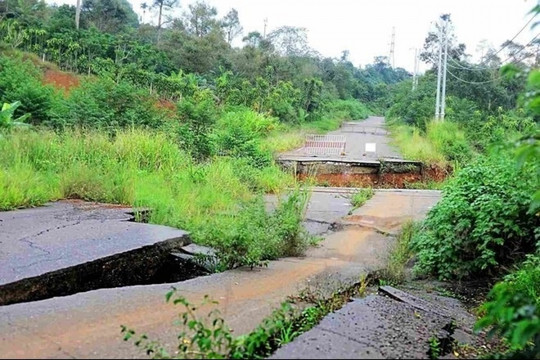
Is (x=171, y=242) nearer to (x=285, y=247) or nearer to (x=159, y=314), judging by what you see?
(x=285, y=247)

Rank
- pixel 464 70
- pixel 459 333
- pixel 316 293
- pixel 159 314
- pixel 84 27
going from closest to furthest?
pixel 159 314 → pixel 459 333 → pixel 316 293 → pixel 464 70 → pixel 84 27

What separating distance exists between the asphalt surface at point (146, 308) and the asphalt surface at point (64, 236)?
0.70 metres

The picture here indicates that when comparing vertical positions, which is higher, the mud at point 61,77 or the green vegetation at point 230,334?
the mud at point 61,77

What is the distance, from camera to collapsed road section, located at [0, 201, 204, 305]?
3.57 m

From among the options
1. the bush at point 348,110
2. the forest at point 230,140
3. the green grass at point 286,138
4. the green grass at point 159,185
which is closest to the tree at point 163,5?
the forest at point 230,140

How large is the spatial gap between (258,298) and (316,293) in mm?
415

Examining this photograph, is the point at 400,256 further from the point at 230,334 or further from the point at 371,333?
the point at 230,334

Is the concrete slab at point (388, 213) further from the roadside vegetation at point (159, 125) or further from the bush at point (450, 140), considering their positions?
the bush at point (450, 140)

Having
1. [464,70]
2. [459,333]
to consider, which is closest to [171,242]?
[459,333]

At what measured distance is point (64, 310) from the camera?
9.33 ft

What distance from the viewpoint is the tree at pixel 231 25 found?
3926cm

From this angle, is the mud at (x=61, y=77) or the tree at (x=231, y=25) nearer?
the mud at (x=61, y=77)

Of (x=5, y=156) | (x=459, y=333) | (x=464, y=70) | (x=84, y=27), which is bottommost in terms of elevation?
(x=459, y=333)

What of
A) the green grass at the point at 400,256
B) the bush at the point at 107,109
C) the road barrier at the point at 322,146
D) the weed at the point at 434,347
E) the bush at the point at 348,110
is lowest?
the green grass at the point at 400,256
